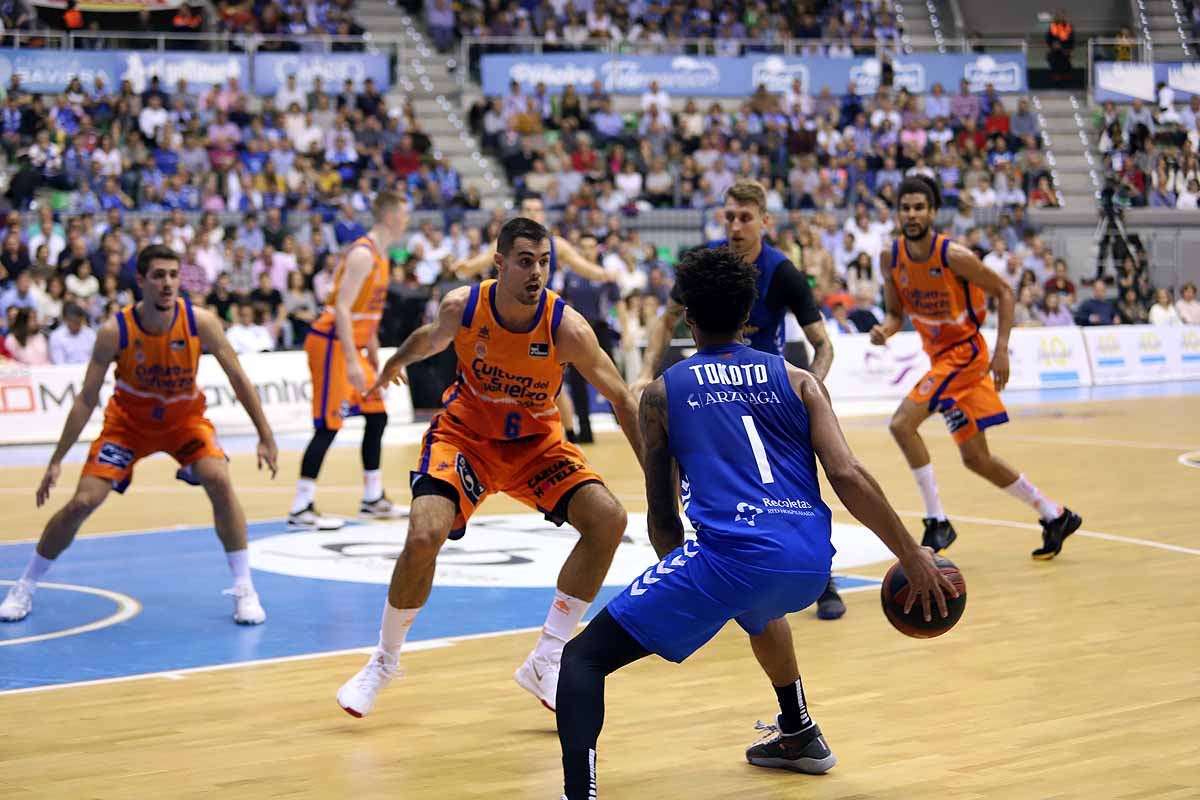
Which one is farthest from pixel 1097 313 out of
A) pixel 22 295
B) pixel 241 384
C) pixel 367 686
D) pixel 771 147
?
pixel 367 686

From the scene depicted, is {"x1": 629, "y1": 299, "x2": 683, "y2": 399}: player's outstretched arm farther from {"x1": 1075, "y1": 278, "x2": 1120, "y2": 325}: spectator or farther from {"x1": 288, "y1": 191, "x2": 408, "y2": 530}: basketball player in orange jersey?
{"x1": 1075, "y1": 278, "x2": 1120, "y2": 325}: spectator

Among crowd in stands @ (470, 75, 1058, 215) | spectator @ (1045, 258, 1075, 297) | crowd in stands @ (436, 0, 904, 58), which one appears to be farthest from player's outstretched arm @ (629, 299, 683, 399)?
crowd in stands @ (436, 0, 904, 58)

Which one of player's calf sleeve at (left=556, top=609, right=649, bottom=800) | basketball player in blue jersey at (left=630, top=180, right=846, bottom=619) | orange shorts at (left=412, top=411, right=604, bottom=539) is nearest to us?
player's calf sleeve at (left=556, top=609, right=649, bottom=800)

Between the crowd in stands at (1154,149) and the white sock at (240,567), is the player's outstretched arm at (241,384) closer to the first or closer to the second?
the white sock at (240,567)

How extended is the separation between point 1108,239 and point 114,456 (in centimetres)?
2218

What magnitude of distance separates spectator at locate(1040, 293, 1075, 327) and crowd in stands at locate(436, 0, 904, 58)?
7965 mm

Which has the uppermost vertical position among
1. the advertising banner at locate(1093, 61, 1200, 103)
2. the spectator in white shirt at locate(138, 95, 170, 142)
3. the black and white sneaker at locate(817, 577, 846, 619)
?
the advertising banner at locate(1093, 61, 1200, 103)

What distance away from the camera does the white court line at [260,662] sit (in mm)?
6402

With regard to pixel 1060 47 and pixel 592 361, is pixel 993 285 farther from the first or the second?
pixel 1060 47

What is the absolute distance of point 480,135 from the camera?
86.2ft

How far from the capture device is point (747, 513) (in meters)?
4.52

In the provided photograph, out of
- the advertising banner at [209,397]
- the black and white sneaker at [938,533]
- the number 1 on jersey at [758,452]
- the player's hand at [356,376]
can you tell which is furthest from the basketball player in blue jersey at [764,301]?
the advertising banner at [209,397]

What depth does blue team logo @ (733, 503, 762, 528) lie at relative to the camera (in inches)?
177

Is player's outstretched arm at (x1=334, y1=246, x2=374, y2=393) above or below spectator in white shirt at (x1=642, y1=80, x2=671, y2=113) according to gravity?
below
